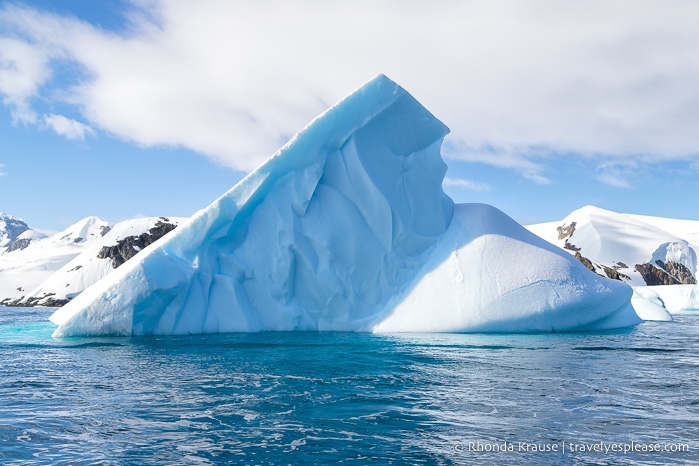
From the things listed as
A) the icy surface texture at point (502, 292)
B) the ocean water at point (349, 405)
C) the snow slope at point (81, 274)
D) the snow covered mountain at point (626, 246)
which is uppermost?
the snow covered mountain at point (626, 246)

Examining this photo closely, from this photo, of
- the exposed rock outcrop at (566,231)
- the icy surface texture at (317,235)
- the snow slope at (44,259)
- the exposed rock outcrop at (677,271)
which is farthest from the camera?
the exposed rock outcrop at (566,231)

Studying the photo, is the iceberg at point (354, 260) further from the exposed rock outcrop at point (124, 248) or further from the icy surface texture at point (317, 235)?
the exposed rock outcrop at point (124, 248)

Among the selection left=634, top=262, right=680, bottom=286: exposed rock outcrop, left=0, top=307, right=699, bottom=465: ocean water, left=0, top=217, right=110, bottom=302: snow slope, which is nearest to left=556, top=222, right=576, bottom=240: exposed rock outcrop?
left=634, top=262, right=680, bottom=286: exposed rock outcrop

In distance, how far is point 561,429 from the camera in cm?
578

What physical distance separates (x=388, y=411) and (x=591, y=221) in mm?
63731

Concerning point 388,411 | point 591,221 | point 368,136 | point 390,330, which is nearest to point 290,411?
point 388,411

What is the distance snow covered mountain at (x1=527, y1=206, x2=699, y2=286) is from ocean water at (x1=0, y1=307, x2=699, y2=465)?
Answer: 4521 centimetres

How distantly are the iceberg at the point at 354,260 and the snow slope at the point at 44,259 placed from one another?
47.5 meters

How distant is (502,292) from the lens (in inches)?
597

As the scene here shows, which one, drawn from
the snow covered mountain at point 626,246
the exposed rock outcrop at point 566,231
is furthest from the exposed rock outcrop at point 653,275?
the exposed rock outcrop at point 566,231

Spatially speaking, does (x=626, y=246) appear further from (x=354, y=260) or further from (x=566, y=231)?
(x=354, y=260)

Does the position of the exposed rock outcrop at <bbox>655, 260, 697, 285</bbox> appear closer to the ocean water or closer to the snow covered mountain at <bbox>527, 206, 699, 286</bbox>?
the snow covered mountain at <bbox>527, 206, 699, 286</bbox>

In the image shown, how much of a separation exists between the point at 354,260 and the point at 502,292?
4247 mm

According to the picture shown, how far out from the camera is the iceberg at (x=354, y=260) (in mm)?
15000
